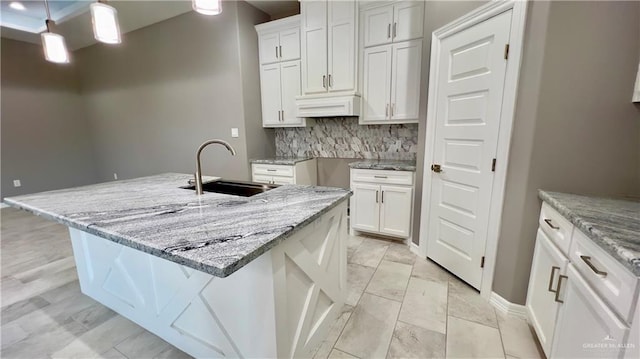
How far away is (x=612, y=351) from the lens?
34.8 inches

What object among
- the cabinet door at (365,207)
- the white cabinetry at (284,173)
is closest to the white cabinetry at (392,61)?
the cabinet door at (365,207)

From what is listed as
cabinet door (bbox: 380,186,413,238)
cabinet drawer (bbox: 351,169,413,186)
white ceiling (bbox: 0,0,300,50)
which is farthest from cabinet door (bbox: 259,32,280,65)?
cabinet door (bbox: 380,186,413,238)

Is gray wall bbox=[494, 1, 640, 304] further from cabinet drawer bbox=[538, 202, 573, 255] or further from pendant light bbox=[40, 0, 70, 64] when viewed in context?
pendant light bbox=[40, 0, 70, 64]

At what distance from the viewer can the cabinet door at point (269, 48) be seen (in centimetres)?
339

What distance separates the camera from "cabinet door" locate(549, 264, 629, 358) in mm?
882

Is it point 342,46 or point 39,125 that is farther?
point 39,125

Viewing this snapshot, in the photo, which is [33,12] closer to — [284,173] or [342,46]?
[284,173]

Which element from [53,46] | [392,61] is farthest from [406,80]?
[53,46]

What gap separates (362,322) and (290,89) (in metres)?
2.79

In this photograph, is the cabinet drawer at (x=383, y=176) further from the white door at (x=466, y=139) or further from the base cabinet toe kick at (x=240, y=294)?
the base cabinet toe kick at (x=240, y=294)

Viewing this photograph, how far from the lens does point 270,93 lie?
3.56m

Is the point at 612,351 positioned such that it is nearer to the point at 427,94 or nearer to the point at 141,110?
the point at 427,94

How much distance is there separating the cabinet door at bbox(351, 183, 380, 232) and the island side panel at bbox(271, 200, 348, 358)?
1229mm

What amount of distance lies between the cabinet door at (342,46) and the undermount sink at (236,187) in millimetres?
1685
